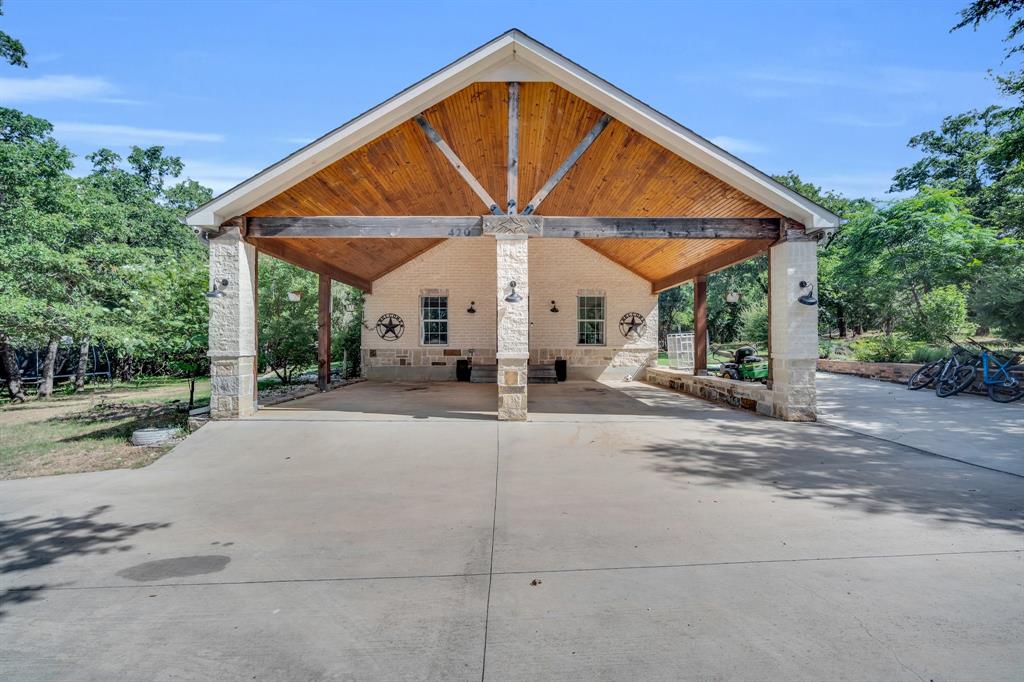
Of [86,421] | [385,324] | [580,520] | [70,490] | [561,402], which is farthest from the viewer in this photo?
[385,324]

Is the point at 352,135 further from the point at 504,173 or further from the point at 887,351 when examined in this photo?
the point at 887,351

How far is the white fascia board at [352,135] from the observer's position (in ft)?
21.2

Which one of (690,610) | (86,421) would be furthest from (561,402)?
(86,421)

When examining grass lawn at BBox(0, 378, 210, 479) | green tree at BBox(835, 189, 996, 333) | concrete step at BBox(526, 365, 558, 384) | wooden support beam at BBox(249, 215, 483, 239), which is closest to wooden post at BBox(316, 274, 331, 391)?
grass lawn at BBox(0, 378, 210, 479)

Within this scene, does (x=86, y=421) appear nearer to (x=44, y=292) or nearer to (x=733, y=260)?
(x=44, y=292)

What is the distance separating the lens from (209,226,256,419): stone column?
278 inches

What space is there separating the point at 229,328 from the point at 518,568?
20.3ft

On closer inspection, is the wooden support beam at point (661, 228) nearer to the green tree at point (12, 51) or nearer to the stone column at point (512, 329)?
the stone column at point (512, 329)

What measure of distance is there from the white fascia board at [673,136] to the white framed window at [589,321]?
26.1ft

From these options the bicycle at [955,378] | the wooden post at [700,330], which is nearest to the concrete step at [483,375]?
the wooden post at [700,330]

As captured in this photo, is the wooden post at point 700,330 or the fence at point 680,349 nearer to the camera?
the wooden post at point 700,330

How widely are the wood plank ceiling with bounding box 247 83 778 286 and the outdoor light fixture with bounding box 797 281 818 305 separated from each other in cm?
126

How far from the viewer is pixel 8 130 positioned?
18.9 metres

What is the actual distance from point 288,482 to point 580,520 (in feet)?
9.18
